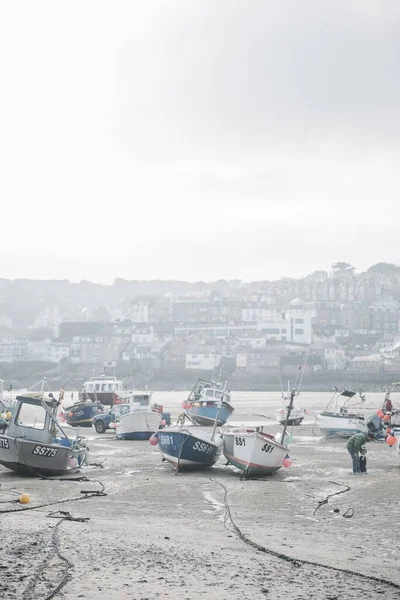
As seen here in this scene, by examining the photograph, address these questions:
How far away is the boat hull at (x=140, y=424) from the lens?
1346 inches

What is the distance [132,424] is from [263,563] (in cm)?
2329

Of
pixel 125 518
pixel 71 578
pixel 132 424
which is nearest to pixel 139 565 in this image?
pixel 71 578

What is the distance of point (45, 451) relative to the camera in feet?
70.0

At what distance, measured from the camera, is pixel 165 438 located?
914 inches

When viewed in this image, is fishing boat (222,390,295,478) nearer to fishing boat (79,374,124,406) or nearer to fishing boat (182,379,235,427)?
fishing boat (182,379,235,427)

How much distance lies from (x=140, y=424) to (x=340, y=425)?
8.98m

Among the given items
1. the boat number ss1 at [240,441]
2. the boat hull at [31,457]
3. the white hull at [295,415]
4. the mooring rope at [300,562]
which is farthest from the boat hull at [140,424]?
the mooring rope at [300,562]

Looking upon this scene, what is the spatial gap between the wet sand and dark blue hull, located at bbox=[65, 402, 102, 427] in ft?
72.1

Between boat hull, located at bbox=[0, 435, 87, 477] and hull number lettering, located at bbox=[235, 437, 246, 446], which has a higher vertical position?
hull number lettering, located at bbox=[235, 437, 246, 446]

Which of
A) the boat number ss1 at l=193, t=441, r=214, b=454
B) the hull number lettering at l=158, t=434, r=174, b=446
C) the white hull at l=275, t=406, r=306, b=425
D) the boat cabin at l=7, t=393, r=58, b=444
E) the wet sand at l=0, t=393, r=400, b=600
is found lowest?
the white hull at l=275, t=406, r=306, b=425

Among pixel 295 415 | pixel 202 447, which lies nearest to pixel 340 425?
pixel 295 415

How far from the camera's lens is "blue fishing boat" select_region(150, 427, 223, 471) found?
74.5 ft

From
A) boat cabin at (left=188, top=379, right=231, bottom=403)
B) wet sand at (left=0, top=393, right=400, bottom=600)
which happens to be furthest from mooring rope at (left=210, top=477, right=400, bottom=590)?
boat cabin at (left=188, top=379, right=231, bottom=403)

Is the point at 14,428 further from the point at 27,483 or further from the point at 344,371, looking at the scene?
the point at 344,371
